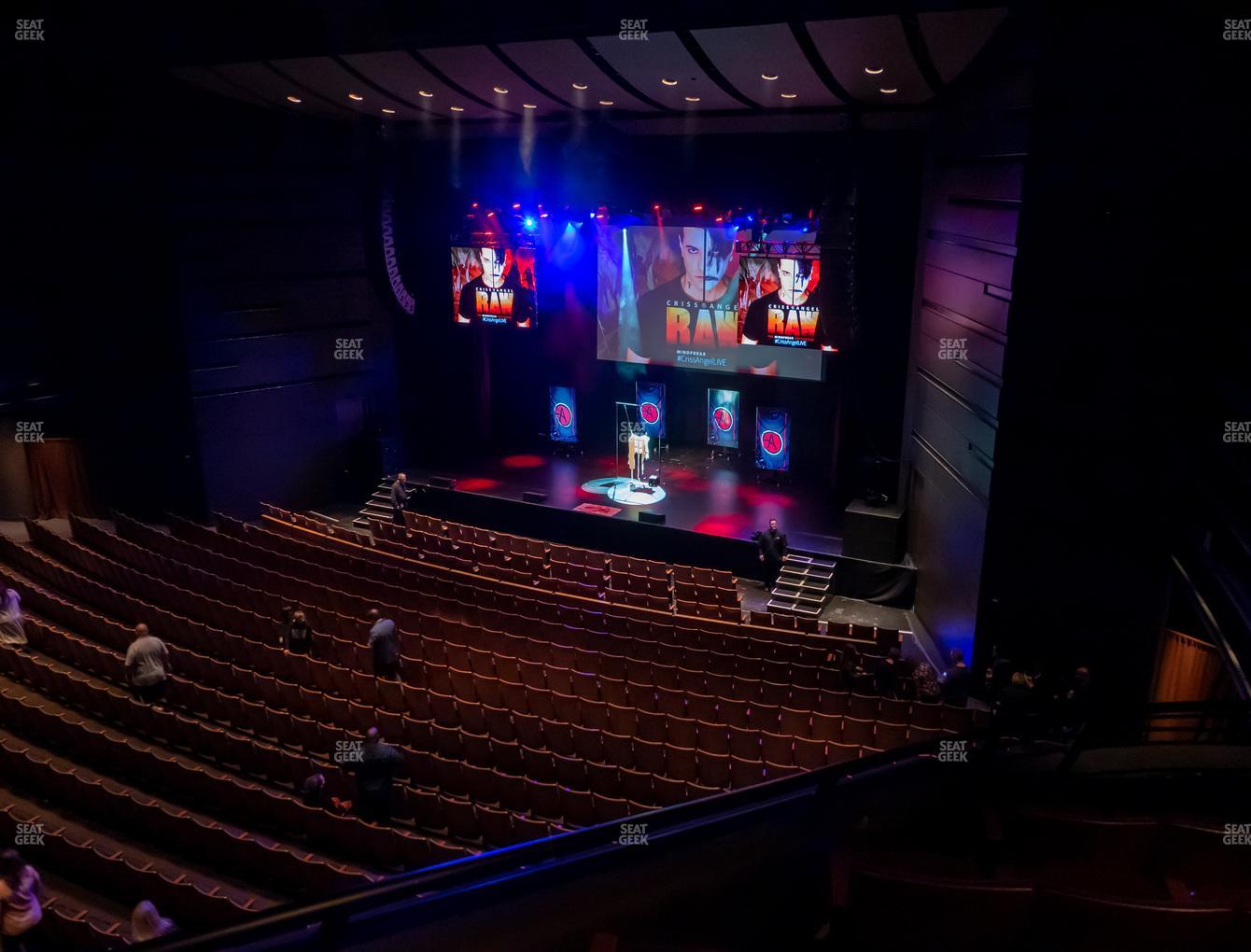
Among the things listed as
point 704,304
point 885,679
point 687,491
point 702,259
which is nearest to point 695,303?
point 704,304

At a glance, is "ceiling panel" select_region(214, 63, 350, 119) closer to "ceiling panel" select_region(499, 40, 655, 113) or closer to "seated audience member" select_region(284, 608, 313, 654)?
"ceiling panel" select_region(499, 40, 655, 113)

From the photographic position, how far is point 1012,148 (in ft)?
27.2

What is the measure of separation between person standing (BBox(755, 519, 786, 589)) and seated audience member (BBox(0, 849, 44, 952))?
9.22 metres

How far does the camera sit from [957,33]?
831cm

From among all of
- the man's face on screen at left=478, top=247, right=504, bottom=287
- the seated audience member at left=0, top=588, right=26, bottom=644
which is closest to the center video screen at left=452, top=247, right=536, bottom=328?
the man's face on screen at left=478, top=247, right=504, bottom=287

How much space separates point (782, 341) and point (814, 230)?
5.99 feet

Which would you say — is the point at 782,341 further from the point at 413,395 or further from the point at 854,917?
the point at 854,917

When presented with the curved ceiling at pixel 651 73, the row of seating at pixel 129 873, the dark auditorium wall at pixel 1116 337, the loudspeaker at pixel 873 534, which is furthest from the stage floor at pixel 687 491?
the row of seating at pixel 129 873

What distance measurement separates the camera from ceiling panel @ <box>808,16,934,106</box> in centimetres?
835

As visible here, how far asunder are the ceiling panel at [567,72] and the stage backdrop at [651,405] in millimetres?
5434

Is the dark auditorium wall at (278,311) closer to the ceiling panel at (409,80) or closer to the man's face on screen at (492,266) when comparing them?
the man's face on screen at (492,266)

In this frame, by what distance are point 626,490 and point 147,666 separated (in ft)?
28.6

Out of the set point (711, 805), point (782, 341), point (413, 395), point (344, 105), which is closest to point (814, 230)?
point (782, 341)

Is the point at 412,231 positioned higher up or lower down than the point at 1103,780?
higher up
